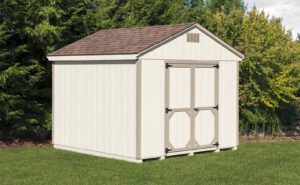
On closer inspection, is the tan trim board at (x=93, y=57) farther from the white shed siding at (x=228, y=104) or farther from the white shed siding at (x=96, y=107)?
the white shed siding at (x=228, y=104)

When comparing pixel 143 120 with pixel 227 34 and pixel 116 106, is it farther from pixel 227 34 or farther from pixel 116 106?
pixel 227 34

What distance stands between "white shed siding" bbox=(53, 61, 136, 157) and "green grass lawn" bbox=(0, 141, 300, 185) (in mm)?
441

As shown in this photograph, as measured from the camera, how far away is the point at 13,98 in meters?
16.4

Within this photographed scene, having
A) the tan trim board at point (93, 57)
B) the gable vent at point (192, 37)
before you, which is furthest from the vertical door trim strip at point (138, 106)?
the gable vent at point (192, 37)

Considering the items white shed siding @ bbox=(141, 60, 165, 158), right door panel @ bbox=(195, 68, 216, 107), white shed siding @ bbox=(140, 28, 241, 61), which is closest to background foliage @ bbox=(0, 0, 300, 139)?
white shed siding @ bbox=(140, 28, 241, 61)

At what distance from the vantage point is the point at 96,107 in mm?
14758

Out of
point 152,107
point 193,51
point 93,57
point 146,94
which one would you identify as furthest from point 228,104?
point 93,57

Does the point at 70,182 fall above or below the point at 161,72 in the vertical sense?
below

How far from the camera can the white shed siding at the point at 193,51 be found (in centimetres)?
1397

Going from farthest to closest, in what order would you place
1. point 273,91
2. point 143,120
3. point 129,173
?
point 273,91 → point 143,120 → point 129,173

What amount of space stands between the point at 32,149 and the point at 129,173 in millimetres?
4671

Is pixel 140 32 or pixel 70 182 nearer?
pixel 70 182

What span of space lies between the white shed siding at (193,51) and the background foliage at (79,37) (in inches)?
147

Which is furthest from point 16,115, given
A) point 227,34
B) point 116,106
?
point 227,34
